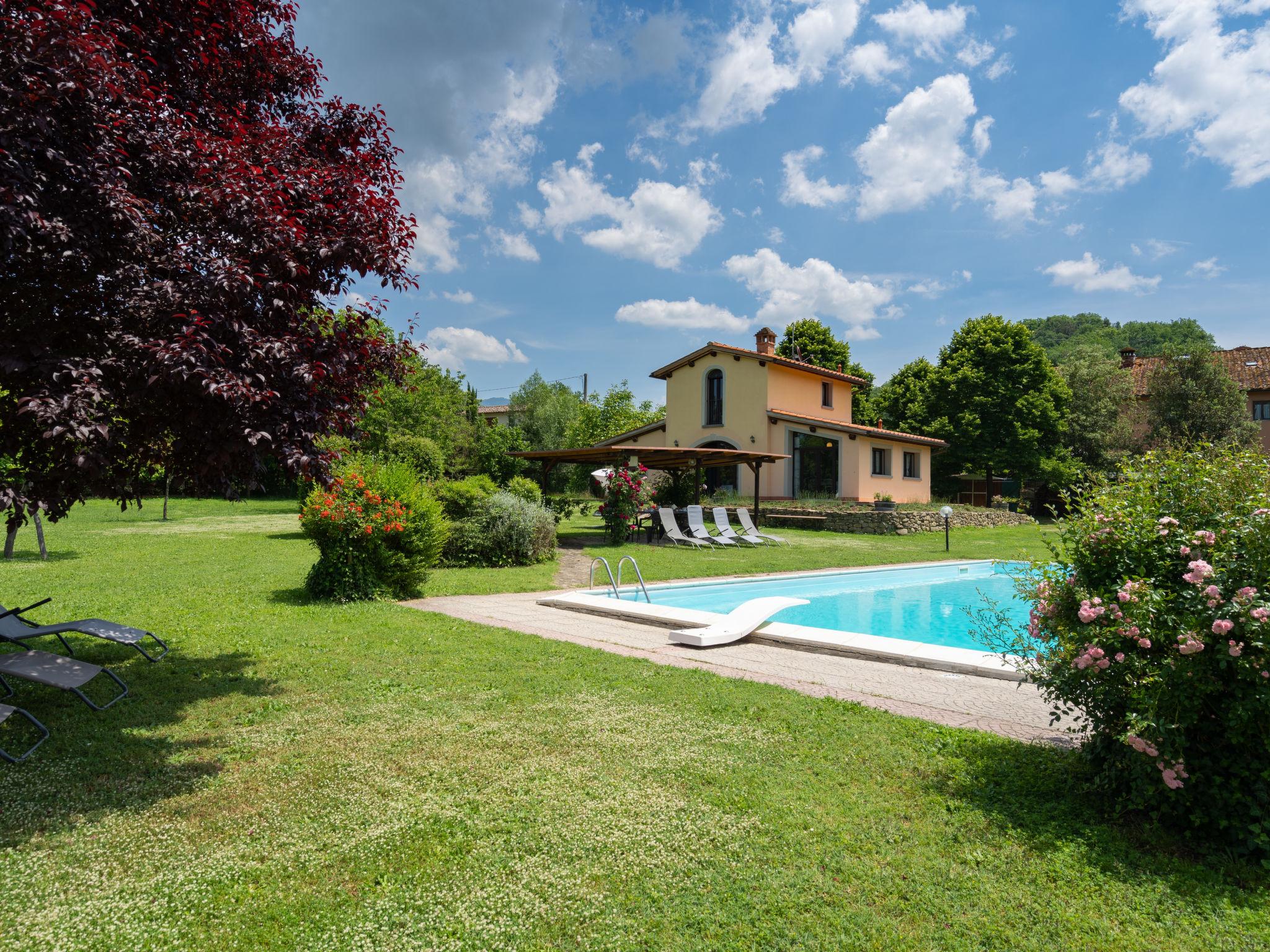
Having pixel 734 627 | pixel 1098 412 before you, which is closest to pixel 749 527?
pixel 734 627

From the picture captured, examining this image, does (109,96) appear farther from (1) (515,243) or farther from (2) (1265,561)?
(1) (515,243)

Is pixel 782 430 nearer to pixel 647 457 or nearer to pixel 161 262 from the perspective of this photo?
pixel 647 457

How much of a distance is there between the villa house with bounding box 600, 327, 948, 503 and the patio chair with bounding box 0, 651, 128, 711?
25.7 m

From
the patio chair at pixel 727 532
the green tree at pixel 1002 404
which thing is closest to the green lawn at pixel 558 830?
the patio chair at pixel 727 532

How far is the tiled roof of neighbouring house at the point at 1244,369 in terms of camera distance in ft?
130

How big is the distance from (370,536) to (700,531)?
35.5 ft

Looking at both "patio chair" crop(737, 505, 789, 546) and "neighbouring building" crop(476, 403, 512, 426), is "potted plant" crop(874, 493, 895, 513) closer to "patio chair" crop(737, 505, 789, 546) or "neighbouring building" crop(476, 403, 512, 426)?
"patio chair" crop(737, 505, 789, 546)

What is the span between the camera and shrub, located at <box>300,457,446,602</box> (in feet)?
30.8

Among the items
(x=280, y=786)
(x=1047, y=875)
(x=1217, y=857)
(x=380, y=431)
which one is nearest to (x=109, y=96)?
(x=280, y=786)

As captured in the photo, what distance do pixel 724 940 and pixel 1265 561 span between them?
2.74 meters

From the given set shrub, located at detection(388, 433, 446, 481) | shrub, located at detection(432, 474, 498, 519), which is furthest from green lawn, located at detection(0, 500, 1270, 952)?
shrub, located at detection(388, 433, 446, 481)

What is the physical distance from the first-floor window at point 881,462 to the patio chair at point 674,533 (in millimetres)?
13159

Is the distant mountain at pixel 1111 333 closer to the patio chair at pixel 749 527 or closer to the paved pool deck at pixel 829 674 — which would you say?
the patio chair at pixel 749 527

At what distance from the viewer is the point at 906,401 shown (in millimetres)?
40875
